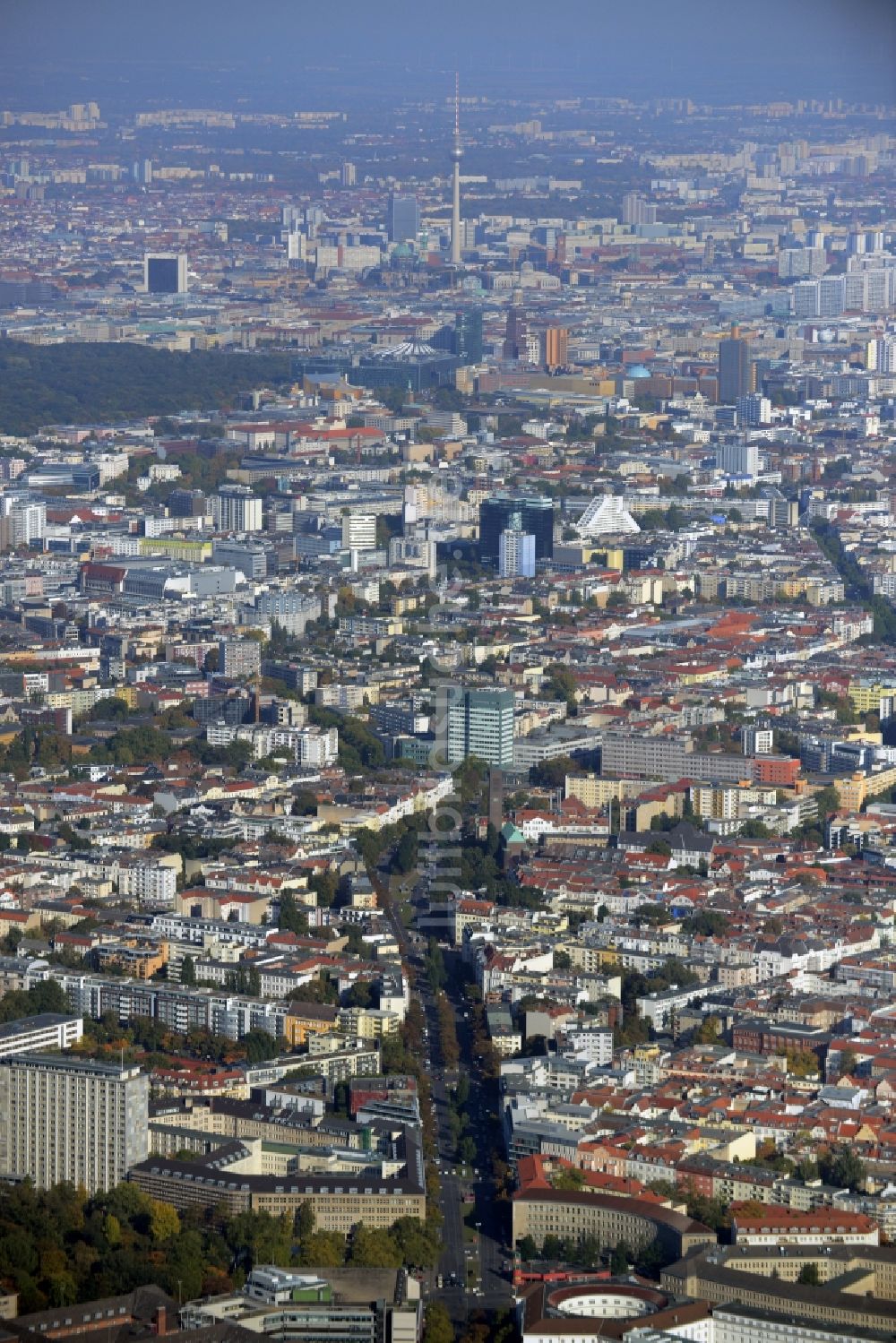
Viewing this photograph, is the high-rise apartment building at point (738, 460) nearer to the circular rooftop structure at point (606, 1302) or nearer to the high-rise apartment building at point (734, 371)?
the high-rise apartment building at point (734, 371)

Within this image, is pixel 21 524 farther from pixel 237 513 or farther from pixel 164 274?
pixel 164 274

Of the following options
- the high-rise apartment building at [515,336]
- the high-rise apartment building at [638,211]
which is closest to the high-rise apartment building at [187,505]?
the high-rise apartment building at [515,336]

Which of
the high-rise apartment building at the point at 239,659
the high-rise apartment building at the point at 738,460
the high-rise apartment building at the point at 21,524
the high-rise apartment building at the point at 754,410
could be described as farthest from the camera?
the high-rise apartment building at the point at 754,410

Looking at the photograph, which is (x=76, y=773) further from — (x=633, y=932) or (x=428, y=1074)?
(x=428, y=1074)

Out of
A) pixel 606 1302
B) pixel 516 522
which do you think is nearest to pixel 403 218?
pixel 516 522

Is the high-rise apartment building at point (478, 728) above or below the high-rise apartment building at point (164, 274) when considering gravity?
below

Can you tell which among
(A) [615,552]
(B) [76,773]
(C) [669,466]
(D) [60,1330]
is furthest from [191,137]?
(D) [60,1330]
